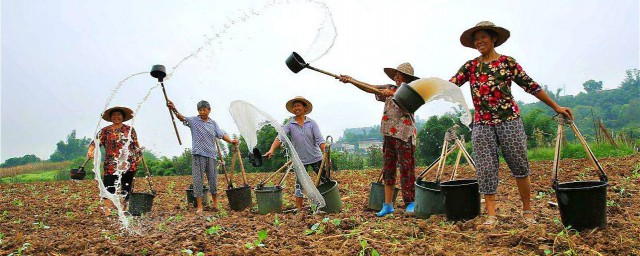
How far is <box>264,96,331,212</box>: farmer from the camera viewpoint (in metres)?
5.11

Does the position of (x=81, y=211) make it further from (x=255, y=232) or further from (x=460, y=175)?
(x=460, y=175)

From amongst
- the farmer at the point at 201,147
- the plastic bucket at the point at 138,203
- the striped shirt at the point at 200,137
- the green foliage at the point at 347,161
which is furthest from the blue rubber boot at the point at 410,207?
the green foliage at the point at 347,161

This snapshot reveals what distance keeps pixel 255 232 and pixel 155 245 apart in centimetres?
78

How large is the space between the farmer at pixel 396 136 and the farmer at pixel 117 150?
10.5 ft

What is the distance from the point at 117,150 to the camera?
556cm

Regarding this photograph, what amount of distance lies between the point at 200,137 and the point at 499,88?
3800mm

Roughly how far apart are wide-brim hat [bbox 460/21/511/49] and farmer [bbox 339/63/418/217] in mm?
618

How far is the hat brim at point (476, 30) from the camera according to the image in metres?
3.41

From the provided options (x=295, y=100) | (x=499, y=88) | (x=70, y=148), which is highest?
(x=70, y=148)

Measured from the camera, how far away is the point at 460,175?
9.88m

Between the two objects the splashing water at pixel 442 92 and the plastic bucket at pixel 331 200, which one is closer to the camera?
the splashing water at pixel 442 92

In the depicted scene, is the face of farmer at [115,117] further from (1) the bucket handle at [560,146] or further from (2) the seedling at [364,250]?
(1) the bucket handle at [560,146]

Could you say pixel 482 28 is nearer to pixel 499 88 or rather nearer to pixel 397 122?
pixel 499 88

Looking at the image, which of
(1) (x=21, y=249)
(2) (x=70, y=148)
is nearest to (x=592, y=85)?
(2) (x=70, y=148)
